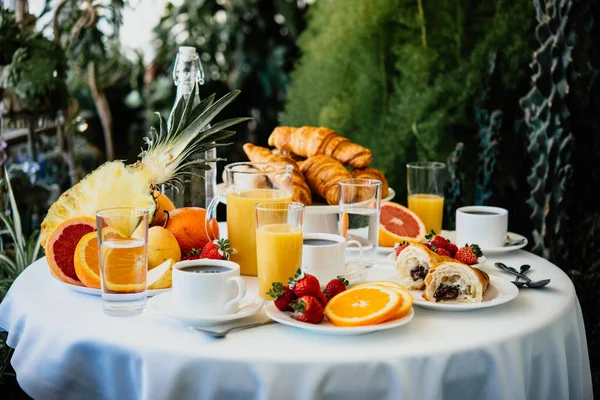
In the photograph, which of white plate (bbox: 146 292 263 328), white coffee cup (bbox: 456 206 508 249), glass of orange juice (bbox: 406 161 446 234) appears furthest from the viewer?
glass of orange juice (bbox: 406 161 446 234)

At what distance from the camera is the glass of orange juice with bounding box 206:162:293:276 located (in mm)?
1626

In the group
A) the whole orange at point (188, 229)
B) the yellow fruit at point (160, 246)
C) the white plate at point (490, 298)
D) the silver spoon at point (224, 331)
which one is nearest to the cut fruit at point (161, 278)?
the yellow fruit at point (160, 246)

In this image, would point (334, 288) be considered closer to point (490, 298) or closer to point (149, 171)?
point (490, 298)

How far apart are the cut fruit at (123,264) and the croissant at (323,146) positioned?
884 millimetres

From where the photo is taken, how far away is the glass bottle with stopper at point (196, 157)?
6.25 feet

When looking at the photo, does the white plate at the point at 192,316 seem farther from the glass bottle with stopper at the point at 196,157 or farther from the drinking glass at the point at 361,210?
the glass bottle with stopper at the point at 196,157

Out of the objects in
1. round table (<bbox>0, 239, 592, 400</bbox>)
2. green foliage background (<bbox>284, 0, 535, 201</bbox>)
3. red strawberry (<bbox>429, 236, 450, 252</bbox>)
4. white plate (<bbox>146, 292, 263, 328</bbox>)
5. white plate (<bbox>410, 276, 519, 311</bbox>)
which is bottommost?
round table (<bbox>0, 239, 592, 400</bbox>)

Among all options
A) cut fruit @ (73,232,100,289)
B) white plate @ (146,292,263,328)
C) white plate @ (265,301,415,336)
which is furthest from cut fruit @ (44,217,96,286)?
white plate @ (265,301,415,336)

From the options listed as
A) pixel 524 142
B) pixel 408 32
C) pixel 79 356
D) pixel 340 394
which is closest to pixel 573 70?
pixel 524 142

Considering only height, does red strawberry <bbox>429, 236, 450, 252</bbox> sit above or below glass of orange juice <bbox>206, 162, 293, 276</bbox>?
below

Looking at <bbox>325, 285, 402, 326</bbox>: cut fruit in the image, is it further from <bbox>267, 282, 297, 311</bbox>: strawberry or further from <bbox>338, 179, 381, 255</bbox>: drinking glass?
<bbox>338, 179, 381, 255</bbox>: drinking glass

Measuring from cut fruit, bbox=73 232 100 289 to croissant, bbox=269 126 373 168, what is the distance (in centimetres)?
81

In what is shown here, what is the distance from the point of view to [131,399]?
127 cm

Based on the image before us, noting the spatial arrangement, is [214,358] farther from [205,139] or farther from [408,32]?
[408,32]
